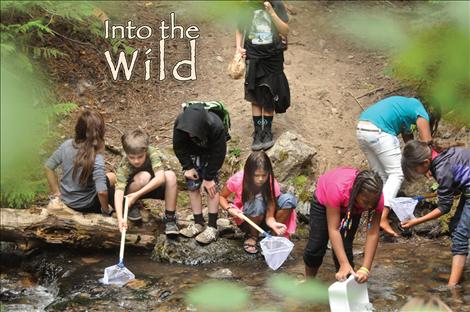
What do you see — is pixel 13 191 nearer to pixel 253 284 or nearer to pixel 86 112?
pixel 86 112

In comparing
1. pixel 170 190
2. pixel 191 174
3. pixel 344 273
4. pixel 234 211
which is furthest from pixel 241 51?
pixel 344 273

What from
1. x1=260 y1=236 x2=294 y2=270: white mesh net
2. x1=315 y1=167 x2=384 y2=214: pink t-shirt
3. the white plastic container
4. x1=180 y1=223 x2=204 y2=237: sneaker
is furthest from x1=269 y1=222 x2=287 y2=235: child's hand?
the white plastic container

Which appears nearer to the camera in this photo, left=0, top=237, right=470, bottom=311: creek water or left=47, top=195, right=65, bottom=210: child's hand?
left=0, top=237, right=470, bottom=311: creek water

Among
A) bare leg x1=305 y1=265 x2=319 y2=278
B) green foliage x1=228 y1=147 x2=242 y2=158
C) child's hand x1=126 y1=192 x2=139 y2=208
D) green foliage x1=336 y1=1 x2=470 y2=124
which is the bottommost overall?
bare leg x1=305 y1=265 x2=319 y2=278

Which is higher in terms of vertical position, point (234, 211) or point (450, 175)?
point (450, 175)

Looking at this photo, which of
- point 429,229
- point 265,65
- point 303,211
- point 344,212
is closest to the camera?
point 344,212

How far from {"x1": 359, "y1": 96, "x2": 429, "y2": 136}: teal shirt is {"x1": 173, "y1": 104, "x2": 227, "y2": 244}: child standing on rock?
139cm

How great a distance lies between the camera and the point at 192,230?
5.82m

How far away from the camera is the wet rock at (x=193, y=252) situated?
5.71 metres

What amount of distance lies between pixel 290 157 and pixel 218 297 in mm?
2168

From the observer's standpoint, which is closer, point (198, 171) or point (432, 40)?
point (432, 40)

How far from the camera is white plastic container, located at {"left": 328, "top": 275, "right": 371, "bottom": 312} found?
13.6 ft

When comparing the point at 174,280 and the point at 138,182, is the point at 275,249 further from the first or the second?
the point at 138,182

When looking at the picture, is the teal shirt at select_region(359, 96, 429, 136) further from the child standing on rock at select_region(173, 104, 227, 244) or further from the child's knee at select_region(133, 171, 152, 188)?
the child's knee at select_region(133, 171, 152, 188)
